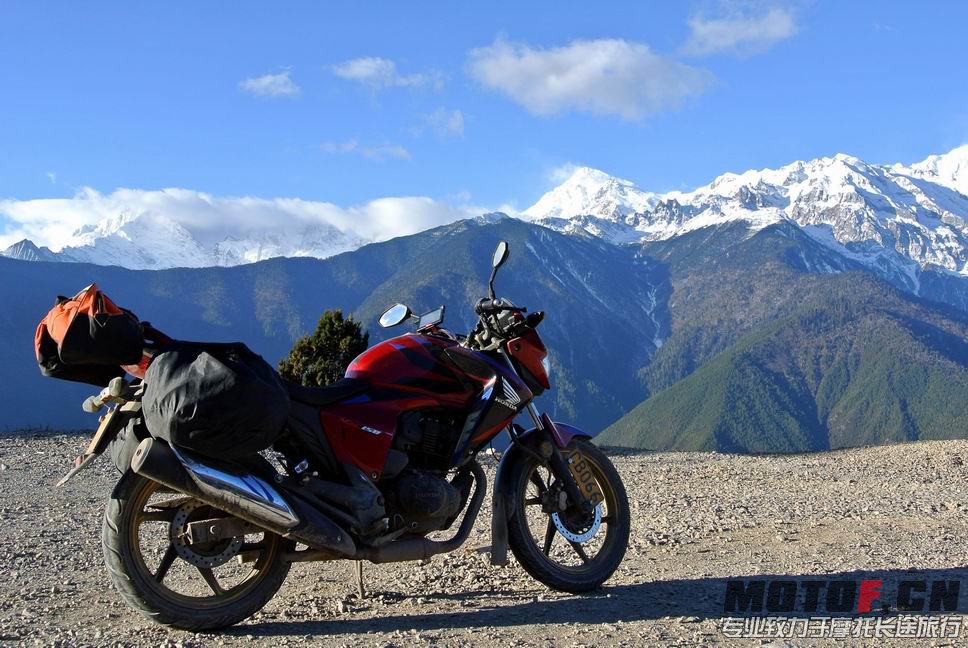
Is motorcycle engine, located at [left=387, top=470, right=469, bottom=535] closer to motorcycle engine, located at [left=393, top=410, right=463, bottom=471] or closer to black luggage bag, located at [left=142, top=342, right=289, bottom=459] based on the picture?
motorcycle engine, located at [left=393, top=410, right=463, bottom=471]

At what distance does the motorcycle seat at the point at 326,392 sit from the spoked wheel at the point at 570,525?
1400 mm

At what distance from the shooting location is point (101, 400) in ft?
17.5

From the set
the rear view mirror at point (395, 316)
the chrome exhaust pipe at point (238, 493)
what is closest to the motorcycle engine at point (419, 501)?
the chrome exhaust pipe at point (238, 493)

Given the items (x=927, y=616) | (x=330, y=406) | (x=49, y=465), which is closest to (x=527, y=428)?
(x=330, y=406)

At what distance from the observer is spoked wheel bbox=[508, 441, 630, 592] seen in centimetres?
656

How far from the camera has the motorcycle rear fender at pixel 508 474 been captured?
21.1 feet

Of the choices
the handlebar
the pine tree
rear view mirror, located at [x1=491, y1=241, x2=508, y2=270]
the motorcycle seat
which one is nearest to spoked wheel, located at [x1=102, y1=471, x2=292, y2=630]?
the motorcycle seat

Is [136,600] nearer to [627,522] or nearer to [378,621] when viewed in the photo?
[378,621]

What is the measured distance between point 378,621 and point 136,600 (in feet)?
4.53

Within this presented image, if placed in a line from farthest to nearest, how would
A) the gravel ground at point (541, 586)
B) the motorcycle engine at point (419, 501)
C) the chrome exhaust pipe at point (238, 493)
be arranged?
1. the motorcycle engine at point (419, 501)
2. the gravel ground at point (541, 586)
3. the chrome exhaust pipe at point (238, 493)

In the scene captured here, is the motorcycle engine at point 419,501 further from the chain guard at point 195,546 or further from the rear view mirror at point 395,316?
the rear view mirror at point 395,316

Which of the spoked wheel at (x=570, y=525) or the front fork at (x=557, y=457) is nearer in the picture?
the spoked wheel at (x=570, y=525)

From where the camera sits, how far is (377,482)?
5984mm

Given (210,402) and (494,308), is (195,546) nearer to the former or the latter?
(210,402)
